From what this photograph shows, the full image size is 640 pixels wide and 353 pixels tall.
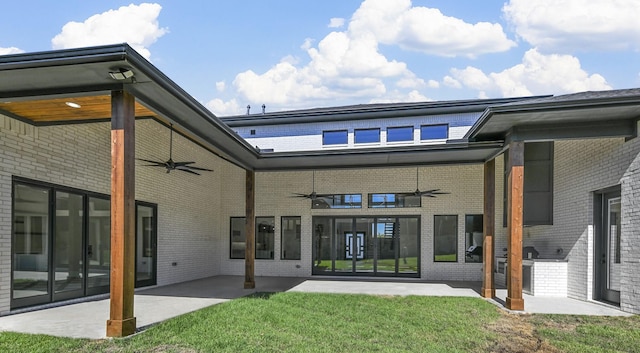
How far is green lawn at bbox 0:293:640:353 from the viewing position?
5699mm

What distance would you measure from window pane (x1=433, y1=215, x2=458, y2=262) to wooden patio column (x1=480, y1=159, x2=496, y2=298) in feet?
11.1

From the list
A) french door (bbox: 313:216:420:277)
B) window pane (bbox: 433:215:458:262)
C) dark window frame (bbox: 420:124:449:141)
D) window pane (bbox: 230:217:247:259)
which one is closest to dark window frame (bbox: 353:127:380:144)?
dark window frame (bbox: 420:124:449:141)

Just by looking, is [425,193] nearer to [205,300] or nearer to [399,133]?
[399,133]

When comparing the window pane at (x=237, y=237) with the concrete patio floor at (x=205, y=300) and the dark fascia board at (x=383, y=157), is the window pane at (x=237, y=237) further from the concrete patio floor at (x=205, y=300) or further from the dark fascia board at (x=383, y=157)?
the dark fascia board at (x=383, y=157)

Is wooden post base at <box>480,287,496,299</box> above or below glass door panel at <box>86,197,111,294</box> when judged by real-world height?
below

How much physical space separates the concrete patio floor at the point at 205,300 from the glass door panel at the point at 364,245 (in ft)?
2.10

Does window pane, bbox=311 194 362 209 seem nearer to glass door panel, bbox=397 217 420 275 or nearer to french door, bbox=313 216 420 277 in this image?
french door, bbox=313 216 420 277

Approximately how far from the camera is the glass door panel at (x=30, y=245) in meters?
7.70

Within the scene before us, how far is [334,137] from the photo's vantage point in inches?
731

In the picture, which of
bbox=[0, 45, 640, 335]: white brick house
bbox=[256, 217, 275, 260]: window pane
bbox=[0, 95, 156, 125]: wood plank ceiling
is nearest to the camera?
bbox=[0, 45, 640, 335]: white brick house

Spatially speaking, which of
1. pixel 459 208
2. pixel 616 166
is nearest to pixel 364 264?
pixel 459 208

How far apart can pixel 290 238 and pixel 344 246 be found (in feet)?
6.04

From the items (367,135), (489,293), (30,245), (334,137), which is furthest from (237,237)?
(489,293)

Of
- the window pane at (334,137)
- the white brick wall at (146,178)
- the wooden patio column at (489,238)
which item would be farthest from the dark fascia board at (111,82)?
the window pane at (334,137)
